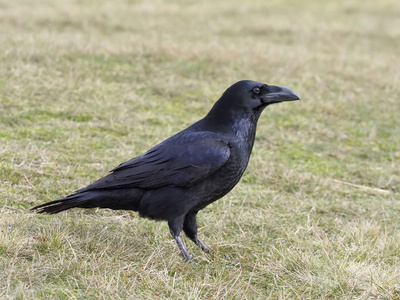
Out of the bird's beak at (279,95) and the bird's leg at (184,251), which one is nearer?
the bird's leg at (184,251)

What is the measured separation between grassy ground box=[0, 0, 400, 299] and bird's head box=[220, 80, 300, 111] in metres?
1.00

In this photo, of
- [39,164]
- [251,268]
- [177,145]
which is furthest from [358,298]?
[39,164]

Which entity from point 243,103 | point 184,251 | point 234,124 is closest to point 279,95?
point 243,103

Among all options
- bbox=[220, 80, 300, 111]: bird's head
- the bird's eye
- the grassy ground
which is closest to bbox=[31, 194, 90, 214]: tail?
the grassy ground

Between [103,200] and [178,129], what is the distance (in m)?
3.29

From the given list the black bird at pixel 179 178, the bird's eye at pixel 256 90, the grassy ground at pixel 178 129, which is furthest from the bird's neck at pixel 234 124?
the grassy ground at pixel 178 129

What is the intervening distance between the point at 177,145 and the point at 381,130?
4.96 meters

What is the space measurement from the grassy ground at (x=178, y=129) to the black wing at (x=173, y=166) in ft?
1.29

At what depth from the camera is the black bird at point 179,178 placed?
391 centimetres

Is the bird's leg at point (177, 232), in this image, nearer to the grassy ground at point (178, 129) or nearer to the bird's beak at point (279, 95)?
the grassy ground at point (178, 129)

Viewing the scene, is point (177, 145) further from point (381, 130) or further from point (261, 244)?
point (381, 130)

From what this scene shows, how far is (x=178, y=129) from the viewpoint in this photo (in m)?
7.20

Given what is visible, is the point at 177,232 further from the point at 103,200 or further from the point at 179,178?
the point at 103,200

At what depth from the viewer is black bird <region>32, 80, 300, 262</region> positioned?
391cm
